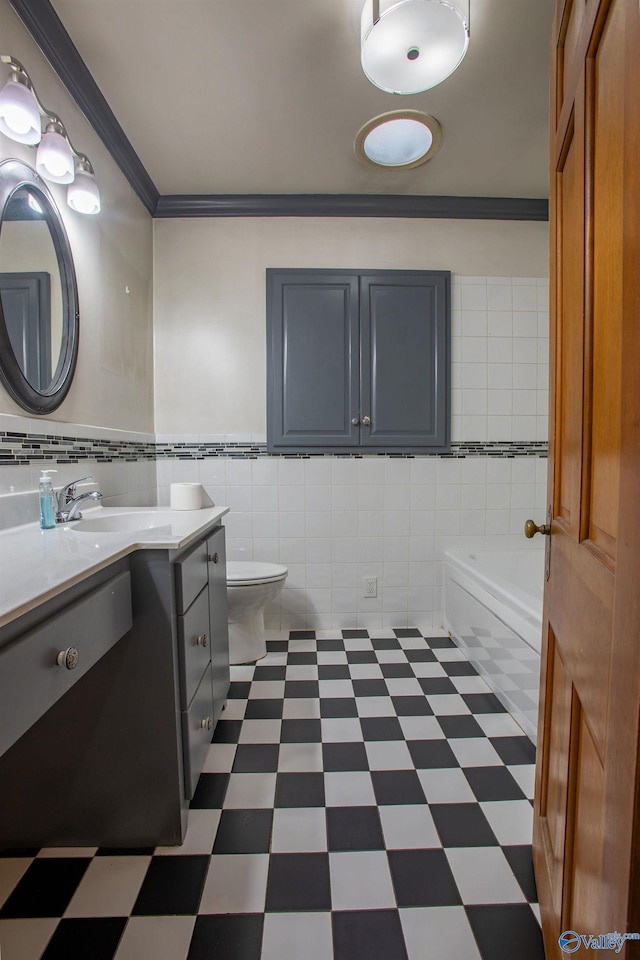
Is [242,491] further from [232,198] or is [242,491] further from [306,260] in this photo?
[232,198]

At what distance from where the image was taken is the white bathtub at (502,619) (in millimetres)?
1598

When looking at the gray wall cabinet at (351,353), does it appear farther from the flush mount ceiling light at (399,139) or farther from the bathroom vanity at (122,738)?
the bathroom vanity at (122,738)

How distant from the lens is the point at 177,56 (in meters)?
1.56

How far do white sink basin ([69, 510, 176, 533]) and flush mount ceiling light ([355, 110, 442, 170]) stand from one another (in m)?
1.79

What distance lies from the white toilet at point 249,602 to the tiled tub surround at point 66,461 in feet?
2.07

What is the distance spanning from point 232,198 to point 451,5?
1.38 m

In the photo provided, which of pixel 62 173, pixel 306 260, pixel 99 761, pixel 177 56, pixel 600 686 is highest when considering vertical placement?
pixel 177 56

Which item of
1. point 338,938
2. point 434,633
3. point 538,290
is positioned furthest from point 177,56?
point 434,633

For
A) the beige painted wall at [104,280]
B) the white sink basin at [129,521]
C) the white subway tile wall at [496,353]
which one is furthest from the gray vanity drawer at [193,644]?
the white subway tile wall at [496,353]

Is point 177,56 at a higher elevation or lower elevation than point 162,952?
higher

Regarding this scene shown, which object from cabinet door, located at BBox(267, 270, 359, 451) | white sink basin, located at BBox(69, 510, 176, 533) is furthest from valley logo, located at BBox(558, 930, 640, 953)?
cabinet door, located at BBox(267, 270, 359, 451)

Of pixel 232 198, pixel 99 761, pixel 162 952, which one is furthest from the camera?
pixel 232 198

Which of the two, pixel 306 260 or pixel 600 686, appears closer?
pixel 600 686

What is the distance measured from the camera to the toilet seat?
1.95 m
